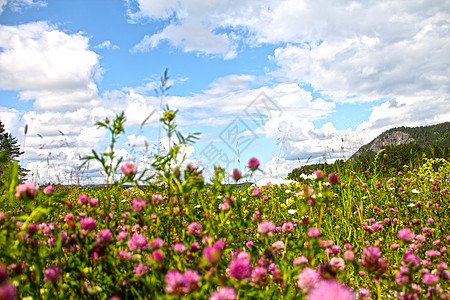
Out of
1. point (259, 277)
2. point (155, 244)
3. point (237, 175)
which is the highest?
point (237, 175)

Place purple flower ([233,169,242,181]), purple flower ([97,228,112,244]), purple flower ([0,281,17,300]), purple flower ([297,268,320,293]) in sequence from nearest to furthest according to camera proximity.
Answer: purple flower ([0,281,17,300]), purple flower ([297,268,320,293]), purple flower ([97,228,112,244]), purple flower ([233,169,242,181])

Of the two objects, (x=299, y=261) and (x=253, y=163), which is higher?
(x=253, y=163)

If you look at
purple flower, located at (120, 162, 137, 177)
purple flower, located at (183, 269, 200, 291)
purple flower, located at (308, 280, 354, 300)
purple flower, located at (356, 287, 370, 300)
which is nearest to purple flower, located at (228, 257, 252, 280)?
purple flower, located at (183, 269, 200, 291)

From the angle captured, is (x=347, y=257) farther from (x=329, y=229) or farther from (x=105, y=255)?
(x=329, y=229)

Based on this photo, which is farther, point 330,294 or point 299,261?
point 299,261

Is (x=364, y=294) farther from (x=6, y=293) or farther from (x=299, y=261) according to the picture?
(x=6, y=293)

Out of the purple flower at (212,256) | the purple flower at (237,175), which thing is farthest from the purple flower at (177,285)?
the purple flower at (237,175)

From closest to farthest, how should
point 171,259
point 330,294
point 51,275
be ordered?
1. point 330,294
2. point 51,275
3. point 171,259

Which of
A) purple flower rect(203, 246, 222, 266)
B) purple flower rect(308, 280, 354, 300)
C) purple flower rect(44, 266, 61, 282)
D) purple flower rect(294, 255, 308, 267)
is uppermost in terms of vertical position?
purple flower rect(308, 280, 354, 300)

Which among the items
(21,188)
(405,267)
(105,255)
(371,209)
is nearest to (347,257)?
(405,267)

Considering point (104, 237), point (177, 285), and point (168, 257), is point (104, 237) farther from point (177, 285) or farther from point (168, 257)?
point (177, 285)

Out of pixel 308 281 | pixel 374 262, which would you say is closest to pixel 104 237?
pixel 308 281

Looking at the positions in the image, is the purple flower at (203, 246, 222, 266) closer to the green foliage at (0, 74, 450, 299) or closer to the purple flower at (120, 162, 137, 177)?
the green foliage at (0, 74, 450, 299)

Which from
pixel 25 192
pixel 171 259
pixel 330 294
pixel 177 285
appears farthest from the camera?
pixel 171 259
